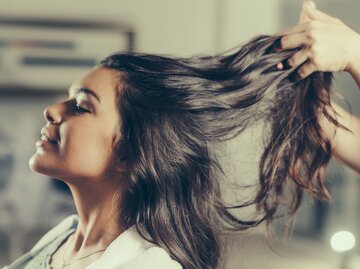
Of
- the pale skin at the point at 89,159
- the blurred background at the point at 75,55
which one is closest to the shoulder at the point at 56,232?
the pale skin at the point at 89,159

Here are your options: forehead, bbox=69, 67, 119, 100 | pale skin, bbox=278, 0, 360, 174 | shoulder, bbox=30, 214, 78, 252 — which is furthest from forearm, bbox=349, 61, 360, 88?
shoulder, bbox=30, 214, 78, 252

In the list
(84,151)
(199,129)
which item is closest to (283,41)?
(199,129)

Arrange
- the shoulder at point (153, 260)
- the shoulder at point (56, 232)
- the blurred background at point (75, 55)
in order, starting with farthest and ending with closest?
the blurred background at point (75, 55)
the shoulder at point (56, 232)
the shoulder at point (153, 260)

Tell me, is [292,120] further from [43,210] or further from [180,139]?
[43,210]

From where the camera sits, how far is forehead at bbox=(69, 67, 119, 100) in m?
0.60

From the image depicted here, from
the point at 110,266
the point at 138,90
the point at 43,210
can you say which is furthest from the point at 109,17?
the point at 110,266

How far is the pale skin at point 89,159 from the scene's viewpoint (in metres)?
0.59

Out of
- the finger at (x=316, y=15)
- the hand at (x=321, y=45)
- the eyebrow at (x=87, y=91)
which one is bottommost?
the eyebrow at (x=87, y=91)

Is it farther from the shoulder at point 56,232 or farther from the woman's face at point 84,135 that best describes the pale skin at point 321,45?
the shoulder at point 56,232

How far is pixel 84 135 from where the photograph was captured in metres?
0.59

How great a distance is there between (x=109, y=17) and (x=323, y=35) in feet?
1.73

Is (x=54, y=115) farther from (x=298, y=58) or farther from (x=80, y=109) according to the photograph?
(x=298, y=58)

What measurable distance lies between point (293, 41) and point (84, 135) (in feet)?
0.75

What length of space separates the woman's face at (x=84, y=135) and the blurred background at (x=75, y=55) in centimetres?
34
